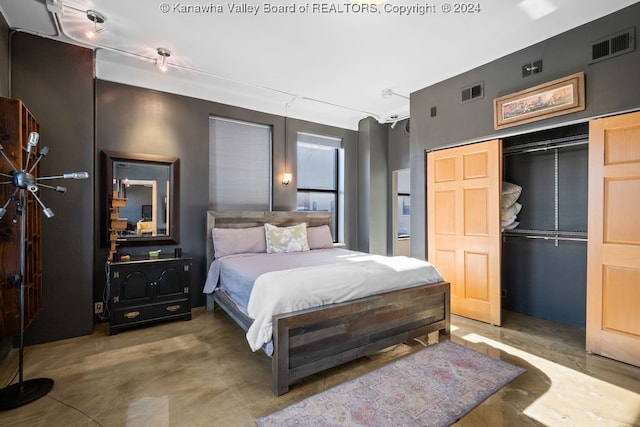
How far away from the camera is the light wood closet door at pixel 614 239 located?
2492mm

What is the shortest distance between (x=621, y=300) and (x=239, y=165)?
4525 mm

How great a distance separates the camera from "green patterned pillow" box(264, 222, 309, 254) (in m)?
4.05

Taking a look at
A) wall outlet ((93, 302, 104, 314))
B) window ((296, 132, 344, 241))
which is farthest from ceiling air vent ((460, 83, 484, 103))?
wall outlet ((93, 302, 104, 314))

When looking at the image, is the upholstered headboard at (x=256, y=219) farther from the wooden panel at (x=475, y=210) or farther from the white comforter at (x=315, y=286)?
the wooden panel at (x=475, y=210)

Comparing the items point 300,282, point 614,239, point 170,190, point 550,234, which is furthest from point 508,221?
point 170,190

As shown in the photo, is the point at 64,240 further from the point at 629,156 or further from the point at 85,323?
the point at 629,156

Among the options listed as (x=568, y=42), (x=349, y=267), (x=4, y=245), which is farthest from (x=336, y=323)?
(x=568, y=42)

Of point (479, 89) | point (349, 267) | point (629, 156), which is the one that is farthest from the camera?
point (479, 89)

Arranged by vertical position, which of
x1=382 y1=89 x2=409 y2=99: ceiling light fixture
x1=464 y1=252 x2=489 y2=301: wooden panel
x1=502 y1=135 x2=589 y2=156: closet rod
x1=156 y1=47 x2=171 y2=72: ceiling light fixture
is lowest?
x1=464 y1=252 x2=489 y2=301: wooden panel

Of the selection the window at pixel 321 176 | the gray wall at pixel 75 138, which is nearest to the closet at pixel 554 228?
the window at pixel 321 176

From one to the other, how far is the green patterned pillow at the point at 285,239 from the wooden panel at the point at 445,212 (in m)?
1.82

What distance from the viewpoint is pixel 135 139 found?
370cm

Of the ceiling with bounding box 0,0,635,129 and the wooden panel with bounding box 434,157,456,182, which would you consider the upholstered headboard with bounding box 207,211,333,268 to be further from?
the wooden panel with bounding box 434,157,456,182

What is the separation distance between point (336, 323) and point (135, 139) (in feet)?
10.8
